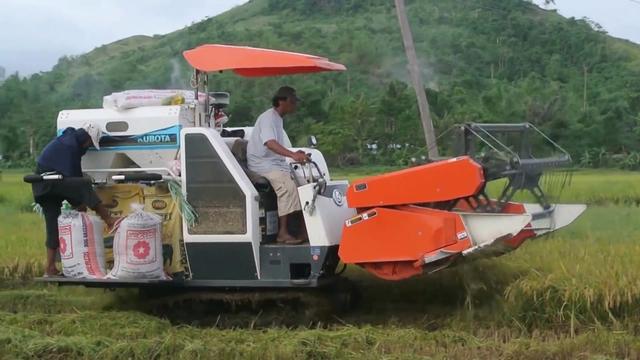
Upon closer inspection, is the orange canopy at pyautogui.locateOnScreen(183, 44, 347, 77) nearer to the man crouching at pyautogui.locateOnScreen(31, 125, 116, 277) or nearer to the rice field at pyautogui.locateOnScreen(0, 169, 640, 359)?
the man crouching at pyautogui.locateOnScreen(31, 125, 116, 277)

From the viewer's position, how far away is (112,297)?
7.64m

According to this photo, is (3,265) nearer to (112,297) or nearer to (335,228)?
(112,297)

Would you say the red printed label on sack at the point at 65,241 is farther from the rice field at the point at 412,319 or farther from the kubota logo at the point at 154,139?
the kubota logo at the point at 154,139

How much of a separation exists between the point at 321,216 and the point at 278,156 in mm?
652

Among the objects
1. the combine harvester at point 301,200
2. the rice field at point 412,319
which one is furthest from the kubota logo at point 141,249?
the rice field at point 412,319

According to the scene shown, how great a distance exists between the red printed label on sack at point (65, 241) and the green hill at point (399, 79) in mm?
6140

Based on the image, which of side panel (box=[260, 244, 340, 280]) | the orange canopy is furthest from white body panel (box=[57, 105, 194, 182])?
side panel (box=[260, 244, 340, 280])

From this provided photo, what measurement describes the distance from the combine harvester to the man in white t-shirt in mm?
99

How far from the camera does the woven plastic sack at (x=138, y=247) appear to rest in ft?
21.3

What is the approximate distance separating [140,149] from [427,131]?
16.7 ft

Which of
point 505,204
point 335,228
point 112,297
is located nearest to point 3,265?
point 112,297

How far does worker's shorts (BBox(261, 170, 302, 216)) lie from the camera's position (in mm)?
6582

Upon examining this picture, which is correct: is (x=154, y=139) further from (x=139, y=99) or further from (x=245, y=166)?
(x=245, y=166)

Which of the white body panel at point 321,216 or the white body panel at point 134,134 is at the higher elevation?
the white body panel at point 134,134
